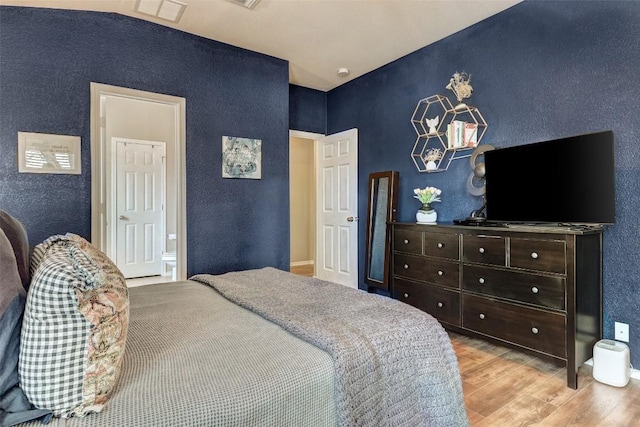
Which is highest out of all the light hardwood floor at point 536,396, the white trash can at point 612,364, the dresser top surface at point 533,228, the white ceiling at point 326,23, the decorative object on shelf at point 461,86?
the white ceiling at point 326,23

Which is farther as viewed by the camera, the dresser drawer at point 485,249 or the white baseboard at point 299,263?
the white baseboard at point 299,263

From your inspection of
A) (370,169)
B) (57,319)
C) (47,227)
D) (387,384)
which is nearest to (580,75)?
(370,169)

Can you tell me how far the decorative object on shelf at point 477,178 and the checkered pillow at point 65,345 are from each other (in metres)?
2.83

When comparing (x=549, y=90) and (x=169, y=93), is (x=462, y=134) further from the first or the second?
(x=169, y=93)

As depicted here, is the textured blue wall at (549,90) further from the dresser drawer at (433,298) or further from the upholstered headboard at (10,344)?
the upholstered headboard at (10,344)

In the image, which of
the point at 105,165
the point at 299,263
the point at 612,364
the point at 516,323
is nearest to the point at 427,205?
the point at 516,323

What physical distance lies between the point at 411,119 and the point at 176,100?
2.44m

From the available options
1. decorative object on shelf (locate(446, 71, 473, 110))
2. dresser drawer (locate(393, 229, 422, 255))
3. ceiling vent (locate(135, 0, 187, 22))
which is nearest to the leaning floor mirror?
dresser drawer (locate(393, 229, 422, 255))

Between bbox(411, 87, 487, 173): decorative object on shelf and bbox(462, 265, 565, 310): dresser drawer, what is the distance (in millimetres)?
1203

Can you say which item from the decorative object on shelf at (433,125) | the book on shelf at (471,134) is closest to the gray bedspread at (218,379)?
the book on shelf at (471,134)

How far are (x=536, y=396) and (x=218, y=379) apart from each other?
1990 mm

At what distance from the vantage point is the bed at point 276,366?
2.92 ft

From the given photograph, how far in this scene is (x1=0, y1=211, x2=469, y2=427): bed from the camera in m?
0.89

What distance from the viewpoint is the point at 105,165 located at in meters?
3.20
